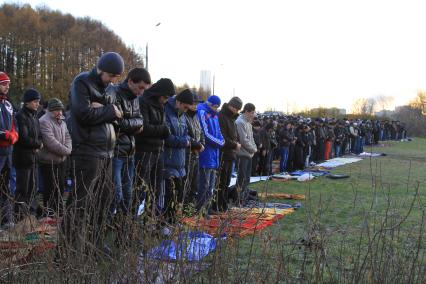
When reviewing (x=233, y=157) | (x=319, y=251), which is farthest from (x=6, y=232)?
(x=233, y=157)

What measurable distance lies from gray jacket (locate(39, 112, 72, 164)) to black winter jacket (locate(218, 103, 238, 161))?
2.42m

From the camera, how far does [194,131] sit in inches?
278

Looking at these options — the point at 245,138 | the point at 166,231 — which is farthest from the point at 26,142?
the point at 166,231

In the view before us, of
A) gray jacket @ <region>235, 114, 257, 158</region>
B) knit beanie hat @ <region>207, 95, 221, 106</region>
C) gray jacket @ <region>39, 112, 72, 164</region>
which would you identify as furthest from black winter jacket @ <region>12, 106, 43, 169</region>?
gray jacket @ <region>235, 114, 257, 158</region>

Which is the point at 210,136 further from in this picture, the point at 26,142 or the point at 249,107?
the point at 26,142

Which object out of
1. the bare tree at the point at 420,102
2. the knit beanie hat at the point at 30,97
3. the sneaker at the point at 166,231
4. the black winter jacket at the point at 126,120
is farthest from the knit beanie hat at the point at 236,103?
the bare tree at the point at 420,102

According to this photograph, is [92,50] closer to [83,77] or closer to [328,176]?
[328,176]

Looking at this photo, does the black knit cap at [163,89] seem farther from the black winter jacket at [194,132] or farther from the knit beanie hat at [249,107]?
the knit beanie hat at [249,107]

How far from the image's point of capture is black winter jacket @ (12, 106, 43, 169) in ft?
21.2

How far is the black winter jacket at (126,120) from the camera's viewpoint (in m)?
4.97

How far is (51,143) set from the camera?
273 inches

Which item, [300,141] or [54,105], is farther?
[300,141]

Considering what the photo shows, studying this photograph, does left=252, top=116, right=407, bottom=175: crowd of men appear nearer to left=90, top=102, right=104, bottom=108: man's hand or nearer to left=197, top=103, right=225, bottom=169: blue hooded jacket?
left=197, top=103, right=225, bottom=169: blue hooded jacket

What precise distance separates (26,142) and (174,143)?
1.86 meters
